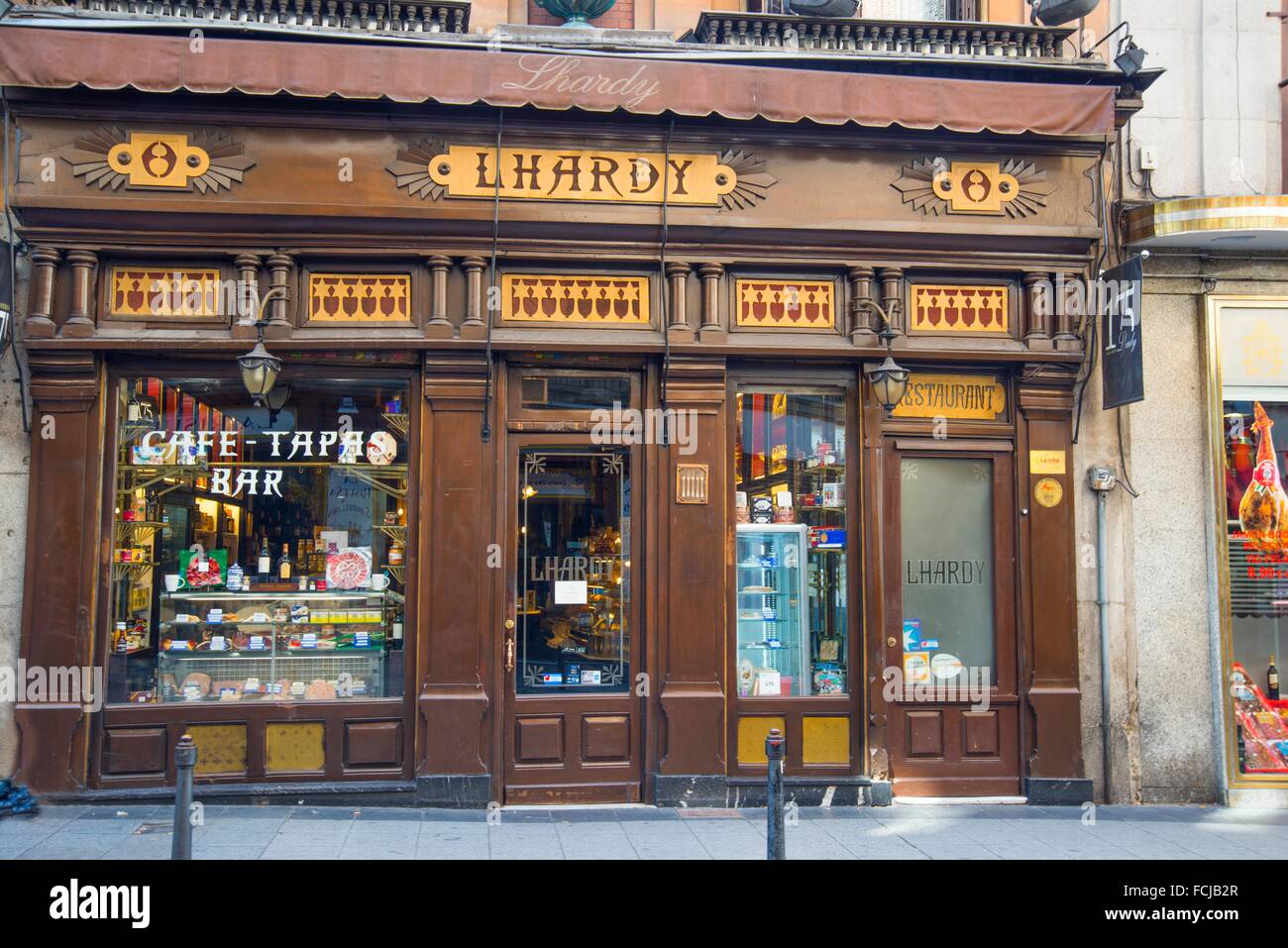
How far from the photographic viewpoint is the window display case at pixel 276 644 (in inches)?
343

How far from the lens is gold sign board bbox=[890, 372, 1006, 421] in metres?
9.41

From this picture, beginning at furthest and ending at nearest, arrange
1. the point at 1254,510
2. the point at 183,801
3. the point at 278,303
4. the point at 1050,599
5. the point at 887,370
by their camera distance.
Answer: the point at 1254,510, the point at 1050,599, the point at 887,370, the point at 278,303, the point at 183,801

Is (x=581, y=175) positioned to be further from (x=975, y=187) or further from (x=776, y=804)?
(x=776, y=804)

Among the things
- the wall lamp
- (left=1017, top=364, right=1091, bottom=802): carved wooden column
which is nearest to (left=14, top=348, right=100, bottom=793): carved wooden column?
the wall lamp

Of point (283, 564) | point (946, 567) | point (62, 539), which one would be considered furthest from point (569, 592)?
point (62, 539)

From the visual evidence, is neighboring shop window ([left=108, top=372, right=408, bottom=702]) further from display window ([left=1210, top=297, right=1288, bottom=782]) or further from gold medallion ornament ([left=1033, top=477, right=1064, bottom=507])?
display window ([left=1210, top=297, right=1288, bottom=782])

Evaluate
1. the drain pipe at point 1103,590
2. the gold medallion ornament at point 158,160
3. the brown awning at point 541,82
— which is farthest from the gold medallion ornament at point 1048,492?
the gold medallion ornament at point 158,160

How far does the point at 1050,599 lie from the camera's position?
364 inches

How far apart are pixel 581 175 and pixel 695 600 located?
3.63 metres

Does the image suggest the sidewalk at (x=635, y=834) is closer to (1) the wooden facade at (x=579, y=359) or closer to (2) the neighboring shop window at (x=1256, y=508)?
(1) the wooden facade at (x=579, y=359)

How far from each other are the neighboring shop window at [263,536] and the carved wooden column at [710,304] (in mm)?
2580

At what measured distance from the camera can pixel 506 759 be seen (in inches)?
343

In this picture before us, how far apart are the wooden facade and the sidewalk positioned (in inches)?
11.0
